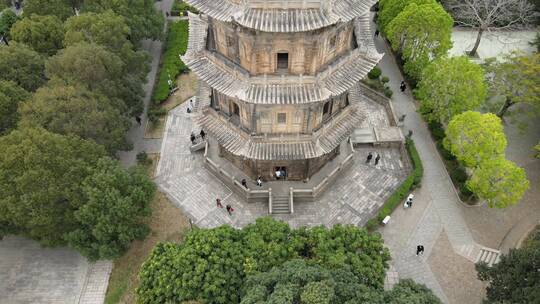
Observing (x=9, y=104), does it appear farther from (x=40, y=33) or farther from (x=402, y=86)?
(x=402, y=86)

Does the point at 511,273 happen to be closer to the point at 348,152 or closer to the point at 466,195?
the point at 466,195

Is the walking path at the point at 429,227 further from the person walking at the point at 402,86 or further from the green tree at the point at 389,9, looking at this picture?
the green tree at the point at 389,9

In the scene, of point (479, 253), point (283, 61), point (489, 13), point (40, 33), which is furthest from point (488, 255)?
point (40, 33)

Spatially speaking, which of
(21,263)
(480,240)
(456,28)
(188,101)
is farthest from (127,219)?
(456,28)

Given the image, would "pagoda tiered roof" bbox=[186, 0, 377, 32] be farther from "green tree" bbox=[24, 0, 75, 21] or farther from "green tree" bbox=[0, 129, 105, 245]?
"green tree" bbox=[24, 0, 75, 21]

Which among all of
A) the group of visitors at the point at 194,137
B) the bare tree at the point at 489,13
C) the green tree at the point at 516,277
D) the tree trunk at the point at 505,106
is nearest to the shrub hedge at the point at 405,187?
the green tree at the point at 516,277

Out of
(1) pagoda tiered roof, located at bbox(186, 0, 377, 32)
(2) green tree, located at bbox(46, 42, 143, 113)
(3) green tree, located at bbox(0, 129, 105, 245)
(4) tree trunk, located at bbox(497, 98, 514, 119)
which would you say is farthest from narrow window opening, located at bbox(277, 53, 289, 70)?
(4) tree trunk, located at bbox(497, 98, 514, 119)
